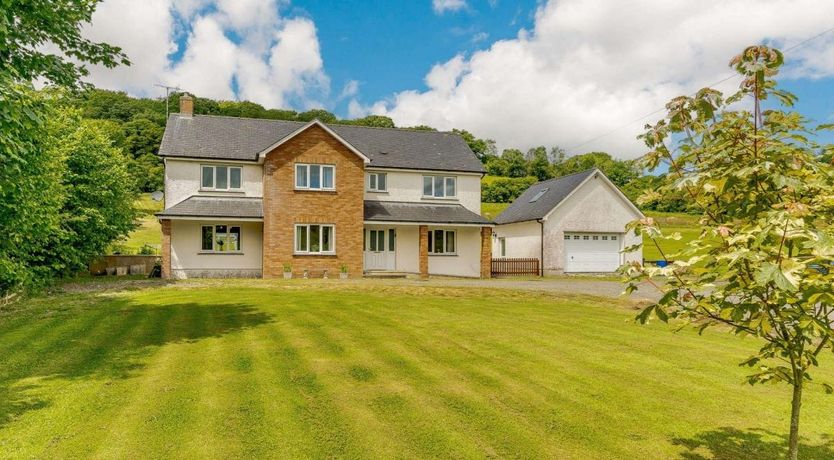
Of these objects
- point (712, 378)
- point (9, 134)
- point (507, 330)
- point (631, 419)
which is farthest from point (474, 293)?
point (9, 134)

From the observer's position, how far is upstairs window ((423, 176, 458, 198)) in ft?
103

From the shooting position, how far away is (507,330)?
37.9ft

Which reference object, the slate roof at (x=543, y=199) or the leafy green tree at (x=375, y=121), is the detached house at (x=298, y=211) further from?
the leafy green tree at (x=375, y=121)

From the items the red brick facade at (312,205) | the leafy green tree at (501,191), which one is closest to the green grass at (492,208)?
the leafy green tree at (501,191)

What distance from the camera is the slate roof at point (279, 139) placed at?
2788cm

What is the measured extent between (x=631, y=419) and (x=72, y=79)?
12.6 metres

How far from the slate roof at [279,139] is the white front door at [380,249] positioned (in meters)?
4.10

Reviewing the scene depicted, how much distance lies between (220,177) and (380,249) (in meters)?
9.92

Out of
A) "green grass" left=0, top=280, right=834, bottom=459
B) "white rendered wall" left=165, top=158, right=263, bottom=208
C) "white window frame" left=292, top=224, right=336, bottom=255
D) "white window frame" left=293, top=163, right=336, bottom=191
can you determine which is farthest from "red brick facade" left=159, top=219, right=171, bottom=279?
"green grass" left=0, top=280, right=834, bottom=459

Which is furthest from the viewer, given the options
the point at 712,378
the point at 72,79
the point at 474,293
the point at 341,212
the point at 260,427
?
the point at 341,212

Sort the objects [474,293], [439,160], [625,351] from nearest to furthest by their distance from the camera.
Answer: [625,351] < [474,293] < [439,160]

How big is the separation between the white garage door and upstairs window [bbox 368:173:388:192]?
1246cm

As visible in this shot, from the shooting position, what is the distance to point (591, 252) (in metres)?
33.3

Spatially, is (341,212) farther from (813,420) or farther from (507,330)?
(813,420)
